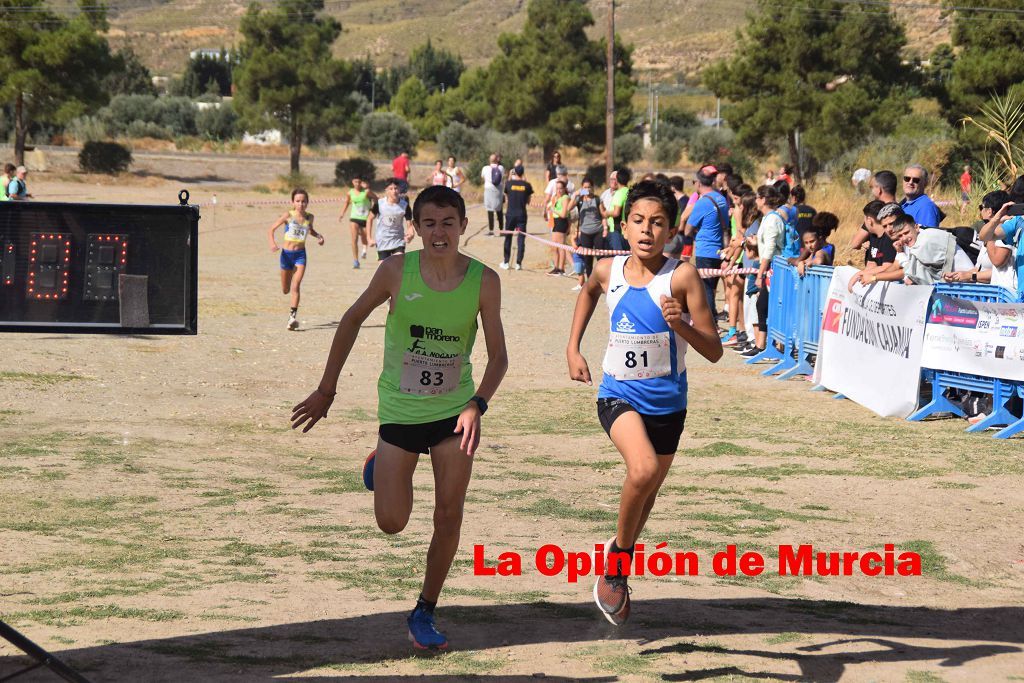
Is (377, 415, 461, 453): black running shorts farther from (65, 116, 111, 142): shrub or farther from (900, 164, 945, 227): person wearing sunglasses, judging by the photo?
(65, 116, 111, 142): shrub

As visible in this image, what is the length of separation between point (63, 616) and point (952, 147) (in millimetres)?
36403

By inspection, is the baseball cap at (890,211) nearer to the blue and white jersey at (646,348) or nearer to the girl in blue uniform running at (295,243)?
the blue and white jersey at (646,348)

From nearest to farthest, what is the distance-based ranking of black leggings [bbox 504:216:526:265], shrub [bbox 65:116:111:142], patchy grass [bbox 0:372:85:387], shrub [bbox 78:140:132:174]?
patchy grass [bbox 0:372:85:387]
black leggings [bbox 504:216:526:265]
shrub [bbox 78:140:132:174]
shrub [bbox 65:116:111:142]

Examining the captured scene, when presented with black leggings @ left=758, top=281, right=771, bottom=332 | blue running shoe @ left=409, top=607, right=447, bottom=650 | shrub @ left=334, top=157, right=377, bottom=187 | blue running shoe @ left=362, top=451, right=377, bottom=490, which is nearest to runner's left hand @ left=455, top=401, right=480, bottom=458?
blue running shoe @ left=362, top=451, right=377, bottom=490

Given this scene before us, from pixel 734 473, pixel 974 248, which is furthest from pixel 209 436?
pixel 974 248

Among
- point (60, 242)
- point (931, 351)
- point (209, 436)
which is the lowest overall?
point (209, 436)

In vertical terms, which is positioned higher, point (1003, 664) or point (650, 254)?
point (650, 254)

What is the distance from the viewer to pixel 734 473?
32.8 ft

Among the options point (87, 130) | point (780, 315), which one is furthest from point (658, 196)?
point (87, 130)

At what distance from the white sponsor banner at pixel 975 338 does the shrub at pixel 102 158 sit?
143ft

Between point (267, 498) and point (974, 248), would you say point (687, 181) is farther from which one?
point (267, 498)

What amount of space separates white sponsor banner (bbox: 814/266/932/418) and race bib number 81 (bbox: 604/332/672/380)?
21.0ft

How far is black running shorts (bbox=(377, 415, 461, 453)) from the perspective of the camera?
5684 millimetres

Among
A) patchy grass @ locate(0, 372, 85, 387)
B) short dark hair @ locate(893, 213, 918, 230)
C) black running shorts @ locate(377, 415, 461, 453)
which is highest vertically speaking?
short dark hair @ locate(893, 213, 918, 230)
